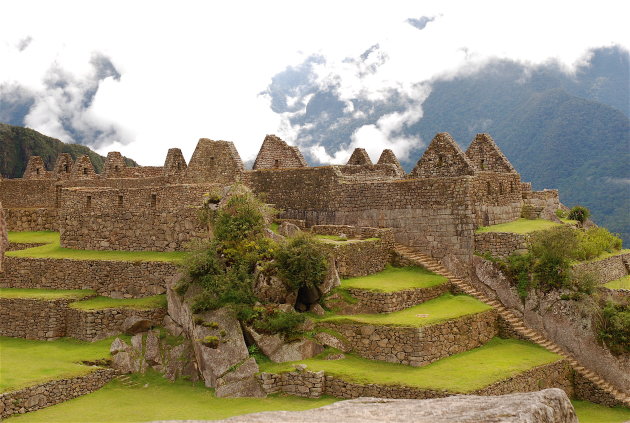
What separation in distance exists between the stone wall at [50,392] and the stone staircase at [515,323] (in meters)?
11.9

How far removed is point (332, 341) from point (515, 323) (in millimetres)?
6752

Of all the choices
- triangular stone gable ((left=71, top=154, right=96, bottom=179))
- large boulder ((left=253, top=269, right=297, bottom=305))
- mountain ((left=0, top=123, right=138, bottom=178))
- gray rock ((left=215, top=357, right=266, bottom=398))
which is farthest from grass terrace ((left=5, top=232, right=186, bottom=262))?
mountain ((left=0, top=123, right=138, bottom=178))

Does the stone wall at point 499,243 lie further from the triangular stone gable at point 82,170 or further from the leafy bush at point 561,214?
the triangular stone gable at point 82,170

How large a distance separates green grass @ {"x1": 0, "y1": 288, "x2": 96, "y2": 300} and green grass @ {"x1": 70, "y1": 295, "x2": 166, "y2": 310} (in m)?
0.48

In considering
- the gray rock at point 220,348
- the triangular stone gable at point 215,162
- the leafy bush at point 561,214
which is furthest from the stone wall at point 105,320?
the leafy bush at point 561,214

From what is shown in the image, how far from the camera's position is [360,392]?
1703 centimetres

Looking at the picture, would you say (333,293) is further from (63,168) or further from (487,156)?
(63,168)

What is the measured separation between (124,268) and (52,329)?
130 inches

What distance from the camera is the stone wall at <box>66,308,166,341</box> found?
2172 cm

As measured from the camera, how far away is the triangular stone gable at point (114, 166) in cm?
3616

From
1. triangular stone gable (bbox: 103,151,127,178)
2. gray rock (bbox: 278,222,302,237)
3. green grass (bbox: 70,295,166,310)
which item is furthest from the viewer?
triangular stone gable (bbox: 103,151,127,178)

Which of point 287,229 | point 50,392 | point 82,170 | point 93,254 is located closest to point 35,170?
point 82,170

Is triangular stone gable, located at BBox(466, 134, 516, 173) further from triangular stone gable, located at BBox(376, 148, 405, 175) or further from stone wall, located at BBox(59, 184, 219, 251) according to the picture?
stone wall, located at BBox(59, 184, 219, 251)

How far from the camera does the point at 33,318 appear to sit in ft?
73.9
